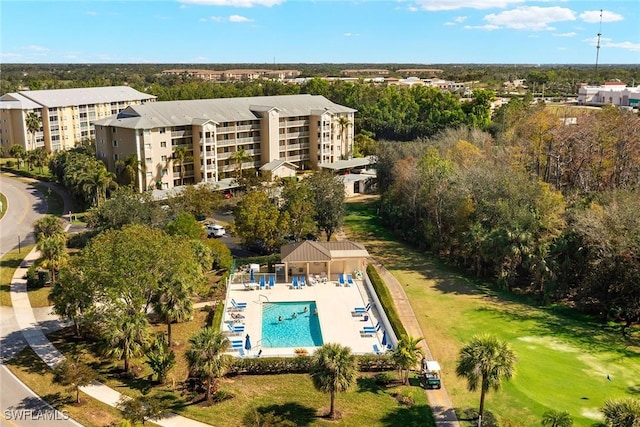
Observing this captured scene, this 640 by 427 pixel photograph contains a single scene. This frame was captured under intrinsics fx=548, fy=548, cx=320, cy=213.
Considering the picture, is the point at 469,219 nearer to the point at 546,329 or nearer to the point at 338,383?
the point at 546,329

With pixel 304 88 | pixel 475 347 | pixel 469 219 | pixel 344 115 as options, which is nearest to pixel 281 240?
pixel 469 219

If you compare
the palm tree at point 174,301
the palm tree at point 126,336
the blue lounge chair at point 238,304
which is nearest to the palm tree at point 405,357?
the palm tree at point 174,301

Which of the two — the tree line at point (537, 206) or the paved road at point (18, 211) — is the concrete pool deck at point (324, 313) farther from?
the paved road at point (18, 211)

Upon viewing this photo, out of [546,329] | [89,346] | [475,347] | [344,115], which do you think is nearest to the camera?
[475,347]

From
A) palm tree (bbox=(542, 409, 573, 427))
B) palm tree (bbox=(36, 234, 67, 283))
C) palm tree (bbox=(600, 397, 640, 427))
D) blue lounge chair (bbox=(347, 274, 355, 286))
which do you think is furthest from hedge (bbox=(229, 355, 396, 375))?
palm tree (bbox=(36, 234, 67, 283))

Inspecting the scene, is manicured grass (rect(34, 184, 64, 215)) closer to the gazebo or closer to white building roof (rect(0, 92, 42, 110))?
white building roof (rect(0, 92, 42, 110))

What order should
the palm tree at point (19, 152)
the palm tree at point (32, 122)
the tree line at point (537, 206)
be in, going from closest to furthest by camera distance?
1. the tree line at point (537, 206)
2. the palm tree at point (19, 152)
3. the palm tree at point (32, 122)

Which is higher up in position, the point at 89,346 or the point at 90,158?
the point at 90,158
